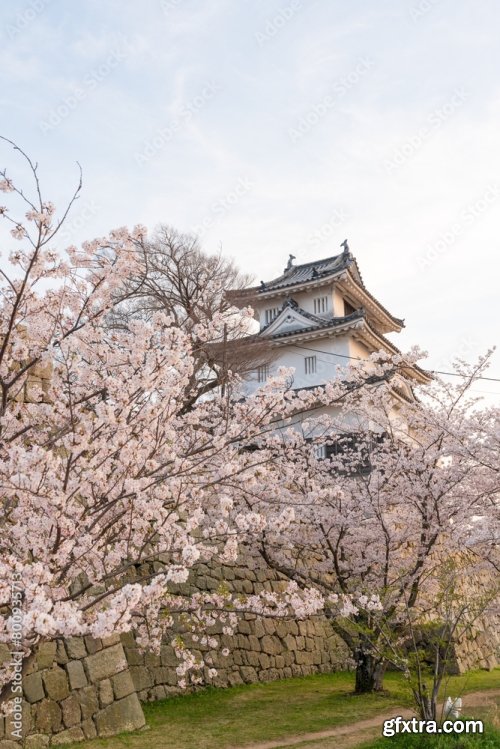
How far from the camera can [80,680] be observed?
724 centimetres

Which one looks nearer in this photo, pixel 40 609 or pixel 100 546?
pixel 40 609

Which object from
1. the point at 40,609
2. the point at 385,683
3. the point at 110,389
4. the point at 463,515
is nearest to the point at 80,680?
the point at 110,389

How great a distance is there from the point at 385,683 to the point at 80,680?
6.47 meters

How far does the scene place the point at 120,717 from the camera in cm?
738

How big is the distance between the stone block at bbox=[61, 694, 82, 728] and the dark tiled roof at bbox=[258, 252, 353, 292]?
20.2m

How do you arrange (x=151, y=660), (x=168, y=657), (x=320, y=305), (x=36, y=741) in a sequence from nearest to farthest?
(x=36, y=741)
(x=151, y=660)
(x=168, y=657)
(x=320, y=305)

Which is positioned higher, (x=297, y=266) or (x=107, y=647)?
(x=297, y=266)

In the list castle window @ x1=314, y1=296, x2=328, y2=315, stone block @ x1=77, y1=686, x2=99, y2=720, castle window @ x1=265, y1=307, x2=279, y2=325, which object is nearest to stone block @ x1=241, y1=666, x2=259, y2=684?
stone block @ x1=77, y1=686, x2=99, y2=720

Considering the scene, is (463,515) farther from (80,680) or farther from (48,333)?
(48,333)

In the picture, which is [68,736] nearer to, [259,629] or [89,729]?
[89,729]

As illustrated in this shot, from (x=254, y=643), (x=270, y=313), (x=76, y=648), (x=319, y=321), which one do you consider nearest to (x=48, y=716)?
(x=76, y=648)

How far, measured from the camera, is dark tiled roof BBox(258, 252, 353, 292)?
1010 inches

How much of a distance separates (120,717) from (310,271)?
73.0 ft

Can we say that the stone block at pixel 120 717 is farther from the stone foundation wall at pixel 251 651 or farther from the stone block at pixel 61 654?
the stone foundation wall at pixel 251 651
